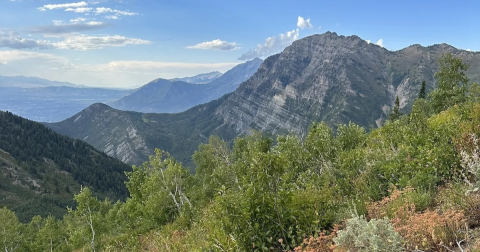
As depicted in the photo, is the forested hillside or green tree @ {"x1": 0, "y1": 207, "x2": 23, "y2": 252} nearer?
the forested hillside

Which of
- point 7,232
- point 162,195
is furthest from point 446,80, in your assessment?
point 7,232

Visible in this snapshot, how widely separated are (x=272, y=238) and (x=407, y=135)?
9574mm

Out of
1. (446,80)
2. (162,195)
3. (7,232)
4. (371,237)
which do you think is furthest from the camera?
(7,232)

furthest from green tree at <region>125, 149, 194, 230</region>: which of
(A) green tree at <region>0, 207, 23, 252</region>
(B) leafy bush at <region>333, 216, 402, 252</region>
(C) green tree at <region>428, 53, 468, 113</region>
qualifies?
(C) green tree at <region>428, 53, 468, 113</region>

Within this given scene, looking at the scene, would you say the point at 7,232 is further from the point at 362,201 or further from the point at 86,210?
the point at 362,201

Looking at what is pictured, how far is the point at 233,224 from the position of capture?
7.89m

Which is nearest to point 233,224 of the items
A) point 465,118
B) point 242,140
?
point 465,118

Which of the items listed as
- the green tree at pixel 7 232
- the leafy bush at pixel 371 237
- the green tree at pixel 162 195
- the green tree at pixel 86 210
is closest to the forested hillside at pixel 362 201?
the leafy bush at pixel 371 237

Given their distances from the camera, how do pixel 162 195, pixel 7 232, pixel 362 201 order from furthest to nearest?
pixel 7 232 < pixel 162 195 < pixel 362 201

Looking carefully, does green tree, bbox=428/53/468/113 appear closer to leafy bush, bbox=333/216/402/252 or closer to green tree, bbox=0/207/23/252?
leafy bush, bbox=333/216/402/252

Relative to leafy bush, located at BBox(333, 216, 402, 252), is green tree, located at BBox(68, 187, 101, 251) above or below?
below

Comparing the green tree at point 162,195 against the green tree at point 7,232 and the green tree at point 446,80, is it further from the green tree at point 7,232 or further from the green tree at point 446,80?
the green tree at point 446,80

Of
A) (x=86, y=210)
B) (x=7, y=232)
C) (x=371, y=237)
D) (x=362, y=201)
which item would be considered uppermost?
(x=371, y=237)

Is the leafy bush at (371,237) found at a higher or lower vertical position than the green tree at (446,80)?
lower
